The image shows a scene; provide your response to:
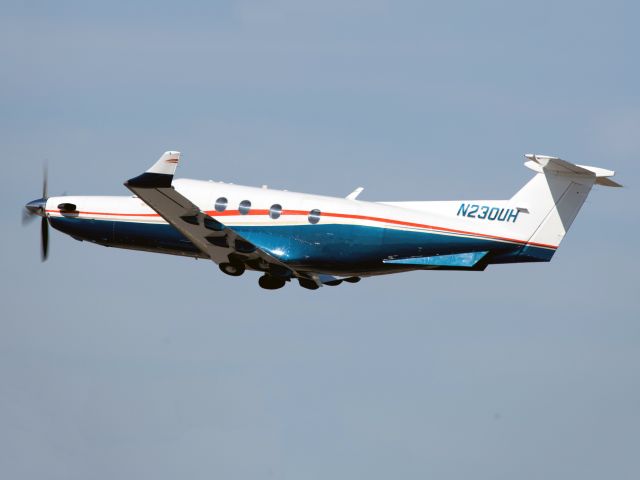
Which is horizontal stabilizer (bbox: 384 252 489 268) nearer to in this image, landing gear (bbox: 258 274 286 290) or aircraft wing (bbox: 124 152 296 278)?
aircraft wing (bbox: 124 152 296 278)

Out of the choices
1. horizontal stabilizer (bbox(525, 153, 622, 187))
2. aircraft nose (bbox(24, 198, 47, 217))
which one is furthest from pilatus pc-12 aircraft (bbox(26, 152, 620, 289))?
aircraft nose (bbox(24, 198, 47, 217))

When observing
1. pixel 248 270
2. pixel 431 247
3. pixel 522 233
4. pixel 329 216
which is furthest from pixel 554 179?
pixel 248 270

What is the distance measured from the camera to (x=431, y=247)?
33375 mm

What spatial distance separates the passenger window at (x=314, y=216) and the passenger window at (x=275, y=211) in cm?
90

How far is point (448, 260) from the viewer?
33344mm

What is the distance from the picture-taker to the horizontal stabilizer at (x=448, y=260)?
109 feet

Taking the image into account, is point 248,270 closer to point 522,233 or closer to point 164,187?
point 164,187

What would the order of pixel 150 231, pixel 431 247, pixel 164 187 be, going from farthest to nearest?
pixel 150 231 < pixel 431 247 < pixel 164 187

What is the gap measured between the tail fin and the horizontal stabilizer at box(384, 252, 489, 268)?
1298mm

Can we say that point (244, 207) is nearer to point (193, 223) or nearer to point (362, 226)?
point (193, 223)

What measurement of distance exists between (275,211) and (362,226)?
8.14 ft

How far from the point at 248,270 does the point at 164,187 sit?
15.4ft

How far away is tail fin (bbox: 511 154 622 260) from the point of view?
108ft

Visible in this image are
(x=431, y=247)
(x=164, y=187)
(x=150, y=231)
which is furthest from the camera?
(x=150, y=231)
